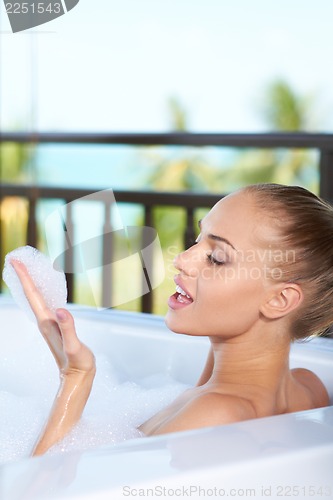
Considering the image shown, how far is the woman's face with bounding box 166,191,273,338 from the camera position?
1325 millimetres

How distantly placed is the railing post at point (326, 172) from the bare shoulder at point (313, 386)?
1420 millimetres

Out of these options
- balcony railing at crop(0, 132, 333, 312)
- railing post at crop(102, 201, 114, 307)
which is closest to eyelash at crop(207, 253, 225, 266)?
balcony railing at crop(0, 132, 333, 312)

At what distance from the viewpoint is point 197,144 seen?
10.4ft

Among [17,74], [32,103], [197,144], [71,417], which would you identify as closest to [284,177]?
[17,74]

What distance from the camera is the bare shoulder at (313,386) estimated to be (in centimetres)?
150

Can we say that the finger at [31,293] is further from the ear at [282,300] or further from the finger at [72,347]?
the ear at [282,300]

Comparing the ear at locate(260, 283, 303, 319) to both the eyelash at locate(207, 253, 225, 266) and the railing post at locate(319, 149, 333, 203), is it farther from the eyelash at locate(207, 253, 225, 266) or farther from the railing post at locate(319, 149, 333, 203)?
the railing post at locate(319, 149, 333, 203)

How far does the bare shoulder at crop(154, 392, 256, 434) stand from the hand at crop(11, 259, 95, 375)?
145 millimetres

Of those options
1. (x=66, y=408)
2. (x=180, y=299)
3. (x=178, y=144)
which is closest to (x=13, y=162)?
(x=178, y=144)

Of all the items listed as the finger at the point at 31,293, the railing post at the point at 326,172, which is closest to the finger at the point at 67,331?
the finger at the point at 31,293

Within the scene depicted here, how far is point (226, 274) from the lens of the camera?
1339 mm

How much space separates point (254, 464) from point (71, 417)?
12.5 inches

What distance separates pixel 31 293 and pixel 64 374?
0.14 m

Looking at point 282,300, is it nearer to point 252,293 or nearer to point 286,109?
point 252,293
